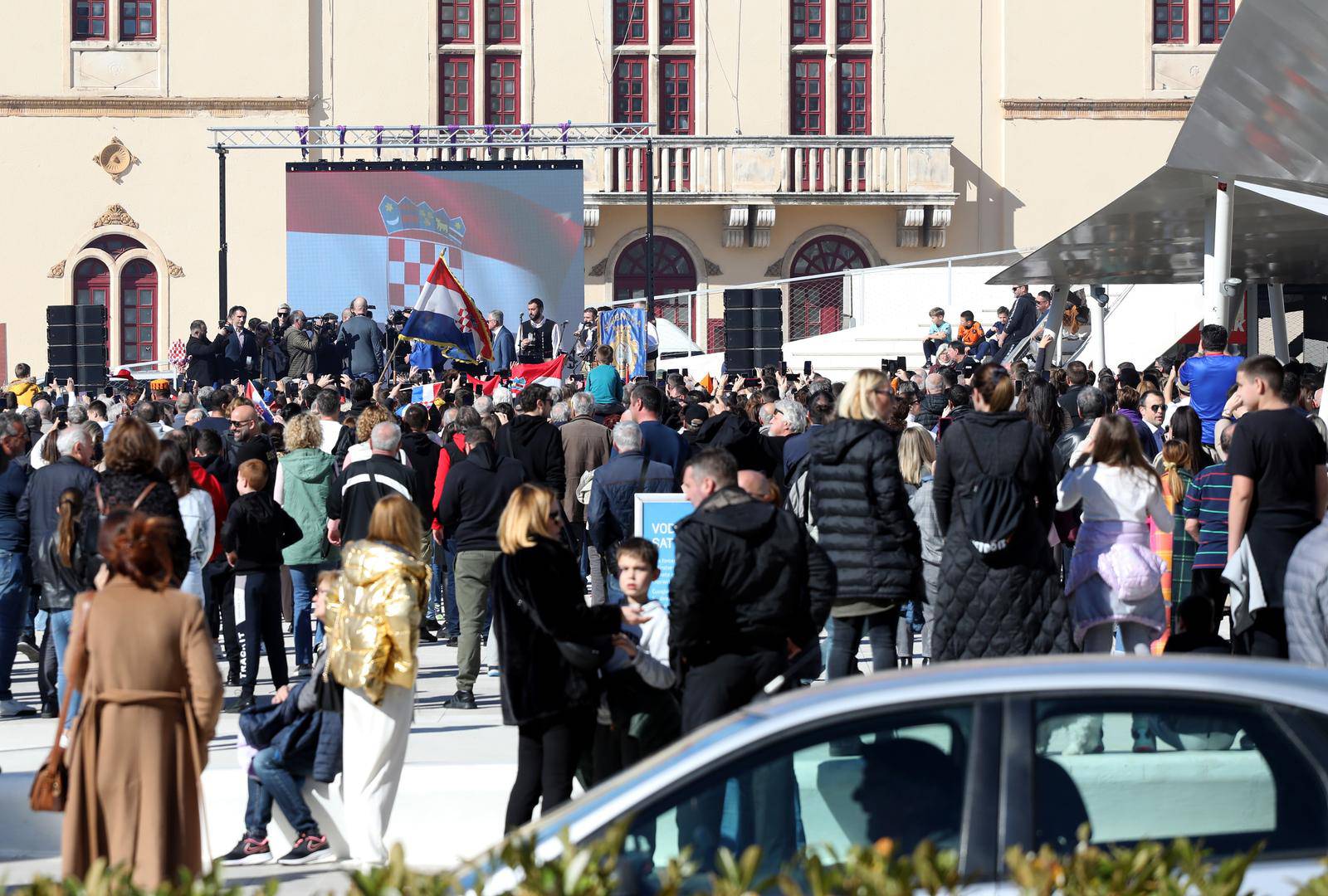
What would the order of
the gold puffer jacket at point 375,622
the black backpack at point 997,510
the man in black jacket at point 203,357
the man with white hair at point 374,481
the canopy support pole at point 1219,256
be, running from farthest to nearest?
the man in black jacket at point 203,357
the canopy support pole at point 1219,256
the man with white hair at point 374,481
the black backpack at point 997,510
the gold puffer jacket at point 375,622

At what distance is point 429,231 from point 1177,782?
29.7 m

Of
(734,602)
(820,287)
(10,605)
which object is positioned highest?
(820,287)

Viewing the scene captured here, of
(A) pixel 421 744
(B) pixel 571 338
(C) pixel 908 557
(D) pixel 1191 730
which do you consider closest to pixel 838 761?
(D) pixel 1191 730

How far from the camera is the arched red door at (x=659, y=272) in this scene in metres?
38.0

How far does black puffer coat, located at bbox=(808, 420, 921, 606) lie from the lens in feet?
27.8

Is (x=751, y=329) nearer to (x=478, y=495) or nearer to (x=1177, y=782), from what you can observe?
(x=478, y=495)

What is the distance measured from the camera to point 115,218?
1464 inches

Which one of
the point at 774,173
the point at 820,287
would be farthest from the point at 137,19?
the point at 820,287

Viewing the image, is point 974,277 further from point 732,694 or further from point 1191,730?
point 1191,730

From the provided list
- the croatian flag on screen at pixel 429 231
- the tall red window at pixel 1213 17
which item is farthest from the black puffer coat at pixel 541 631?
the tall red window at pixel 1213 17

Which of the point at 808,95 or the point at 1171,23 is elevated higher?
the point at 1171,23

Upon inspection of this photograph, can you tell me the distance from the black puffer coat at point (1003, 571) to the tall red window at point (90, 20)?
33.4 meters

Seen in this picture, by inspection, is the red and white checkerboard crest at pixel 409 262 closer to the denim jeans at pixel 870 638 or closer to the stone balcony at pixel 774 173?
the stone balcony at pixel 774 173

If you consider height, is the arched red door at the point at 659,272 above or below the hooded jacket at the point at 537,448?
above
